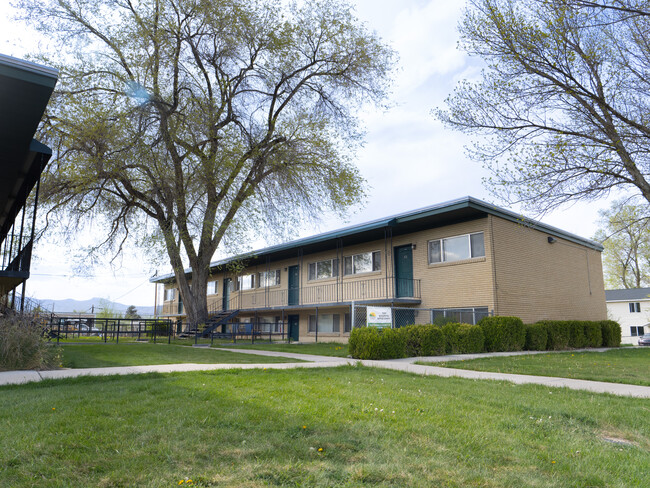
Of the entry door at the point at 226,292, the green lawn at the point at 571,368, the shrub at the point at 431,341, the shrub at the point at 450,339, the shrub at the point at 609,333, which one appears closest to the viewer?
the green lawn at the point at 571,368

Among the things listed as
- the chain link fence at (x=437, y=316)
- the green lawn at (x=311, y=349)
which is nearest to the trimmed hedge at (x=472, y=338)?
the chain link fence at (x=437, y=316)

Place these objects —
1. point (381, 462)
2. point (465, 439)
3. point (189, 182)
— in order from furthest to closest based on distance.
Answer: point (189, 182), point (465, 439), point (381, 462)

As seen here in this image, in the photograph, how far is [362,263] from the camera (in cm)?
A: 2361

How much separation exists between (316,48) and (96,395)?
20.6 m

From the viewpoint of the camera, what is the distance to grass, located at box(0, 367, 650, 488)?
3.36 metres

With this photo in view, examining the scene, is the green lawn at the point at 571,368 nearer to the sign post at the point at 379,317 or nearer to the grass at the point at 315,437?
the grass at the point at 315,437

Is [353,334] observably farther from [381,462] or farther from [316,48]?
[316,48]

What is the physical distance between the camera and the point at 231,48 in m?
21.5

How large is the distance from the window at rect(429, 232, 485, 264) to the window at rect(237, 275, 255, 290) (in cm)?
1461

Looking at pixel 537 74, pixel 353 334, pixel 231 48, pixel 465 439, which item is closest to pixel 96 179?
pixel 231 48

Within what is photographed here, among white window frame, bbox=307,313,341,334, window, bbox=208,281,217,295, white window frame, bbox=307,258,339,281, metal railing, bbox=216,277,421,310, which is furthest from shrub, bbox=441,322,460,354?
window, bbox=208,281,217,295

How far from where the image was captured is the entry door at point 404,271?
21.2 m

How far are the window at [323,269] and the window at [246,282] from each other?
6188 millimetres

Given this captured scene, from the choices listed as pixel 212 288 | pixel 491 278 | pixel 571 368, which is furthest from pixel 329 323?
pixel 571 368
